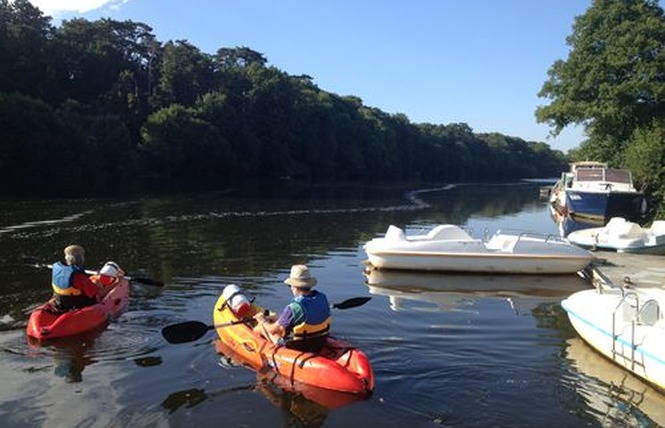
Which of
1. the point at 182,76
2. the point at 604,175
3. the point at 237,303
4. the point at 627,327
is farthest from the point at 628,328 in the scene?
the point at 182,76

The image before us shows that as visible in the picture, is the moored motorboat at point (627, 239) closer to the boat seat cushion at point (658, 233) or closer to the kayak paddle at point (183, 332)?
the boat seat cushion at point (658, 233)

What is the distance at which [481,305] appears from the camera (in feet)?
42.7

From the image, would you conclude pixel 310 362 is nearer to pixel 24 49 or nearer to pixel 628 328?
pixel 628 328

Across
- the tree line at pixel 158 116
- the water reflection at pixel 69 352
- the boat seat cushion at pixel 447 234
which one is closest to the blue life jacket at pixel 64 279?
the water reflection at pixel 69 352

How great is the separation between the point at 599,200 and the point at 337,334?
74.1 ft

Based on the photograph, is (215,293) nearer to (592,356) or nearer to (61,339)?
(61,339)

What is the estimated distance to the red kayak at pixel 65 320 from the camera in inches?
390

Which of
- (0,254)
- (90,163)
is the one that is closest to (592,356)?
(0,254)

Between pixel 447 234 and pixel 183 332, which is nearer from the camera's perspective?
pixel 183 332

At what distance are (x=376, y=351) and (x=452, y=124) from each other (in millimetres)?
146484

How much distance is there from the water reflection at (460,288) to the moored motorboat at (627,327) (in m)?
2.71

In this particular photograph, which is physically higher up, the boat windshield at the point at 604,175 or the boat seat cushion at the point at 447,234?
the boat windshield at the point at 604,175

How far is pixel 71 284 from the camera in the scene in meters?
10.4

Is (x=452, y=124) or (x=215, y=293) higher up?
(x=452, y=124)
